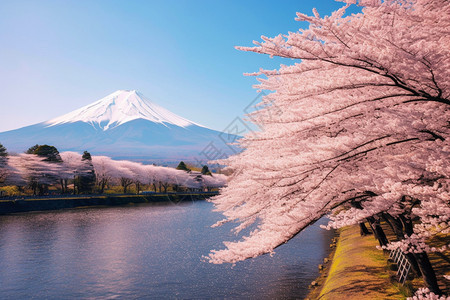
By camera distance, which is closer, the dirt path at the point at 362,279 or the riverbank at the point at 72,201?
the dirt path at the point at 362,279

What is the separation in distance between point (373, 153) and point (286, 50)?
106 inches

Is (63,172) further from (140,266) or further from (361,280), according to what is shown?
(361,280)

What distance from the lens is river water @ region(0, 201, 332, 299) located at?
11.5m

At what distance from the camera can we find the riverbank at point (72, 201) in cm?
3197

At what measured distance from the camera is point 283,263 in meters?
14.8

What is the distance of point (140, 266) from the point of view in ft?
47.9

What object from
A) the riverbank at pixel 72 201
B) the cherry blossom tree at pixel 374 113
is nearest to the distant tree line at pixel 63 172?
the riverbank at pixel 72 201

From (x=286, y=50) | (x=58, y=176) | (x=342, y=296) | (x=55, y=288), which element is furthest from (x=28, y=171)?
(x=286, y=50)

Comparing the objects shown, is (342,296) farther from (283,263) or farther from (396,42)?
(396,42)

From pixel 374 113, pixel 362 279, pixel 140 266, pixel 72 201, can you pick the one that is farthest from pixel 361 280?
pixel 72 201

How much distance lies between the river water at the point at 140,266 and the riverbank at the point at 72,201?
30.4 ft

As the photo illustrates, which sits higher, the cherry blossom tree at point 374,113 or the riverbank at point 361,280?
the cherry blossom tree at point 374,113

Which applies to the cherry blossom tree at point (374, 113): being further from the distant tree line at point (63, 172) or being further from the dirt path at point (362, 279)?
the distant tree line at point (63, 172)

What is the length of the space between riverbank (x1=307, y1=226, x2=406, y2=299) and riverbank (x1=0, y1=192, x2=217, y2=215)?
1294 inches
